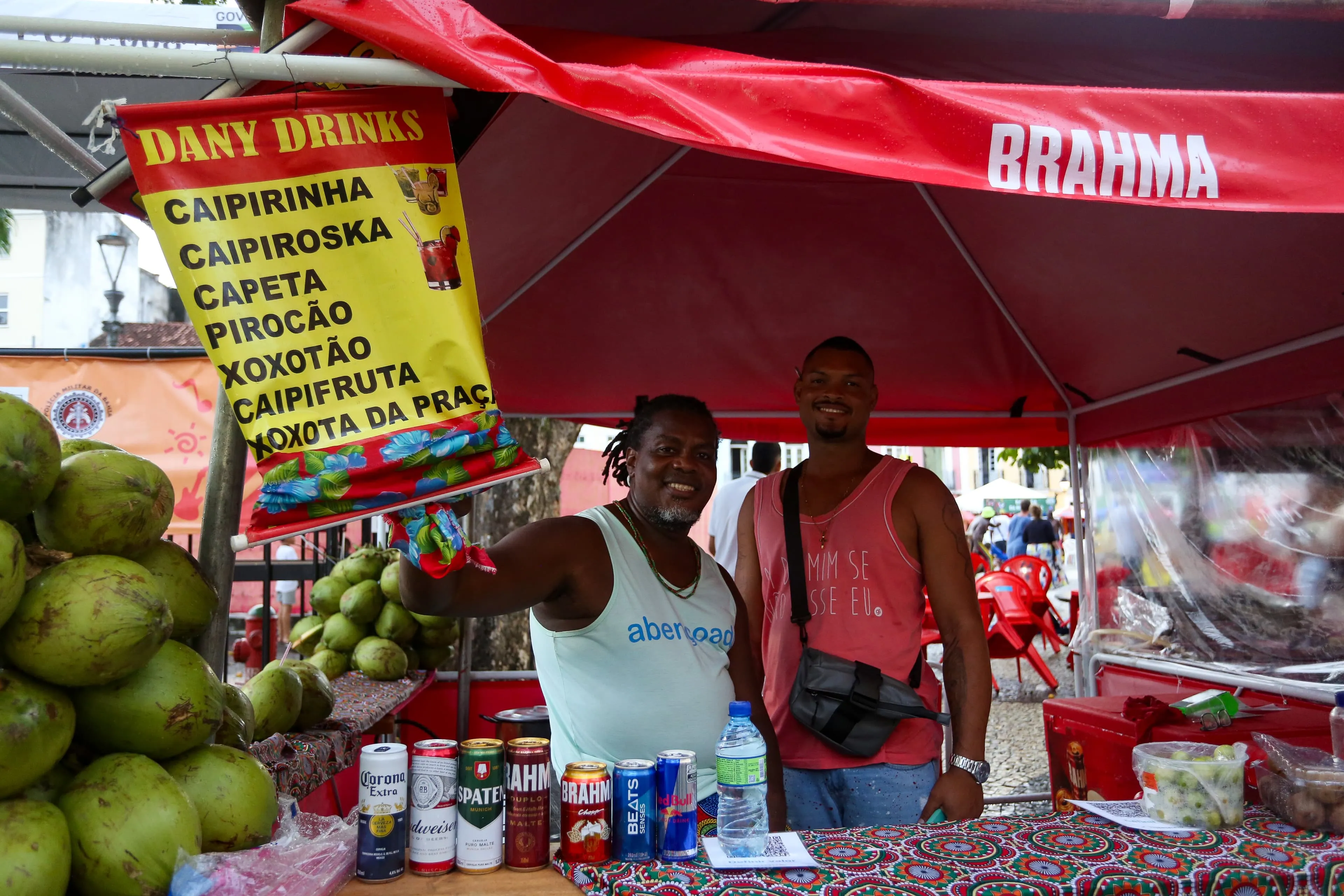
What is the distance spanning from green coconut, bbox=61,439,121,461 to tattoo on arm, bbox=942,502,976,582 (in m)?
2.32

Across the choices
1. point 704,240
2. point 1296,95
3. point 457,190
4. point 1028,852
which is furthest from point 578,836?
point 704,240

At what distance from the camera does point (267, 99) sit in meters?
1.83

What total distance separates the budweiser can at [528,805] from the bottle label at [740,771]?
0.36 metres

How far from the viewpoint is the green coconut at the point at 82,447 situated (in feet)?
5.98

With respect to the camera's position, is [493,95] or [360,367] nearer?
[360,367]

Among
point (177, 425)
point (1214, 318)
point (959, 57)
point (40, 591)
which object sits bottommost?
point (40, 591)

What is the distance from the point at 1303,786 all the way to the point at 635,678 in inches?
66.3

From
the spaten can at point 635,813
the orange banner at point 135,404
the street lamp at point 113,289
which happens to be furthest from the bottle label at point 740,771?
the street lamp at point 113,289

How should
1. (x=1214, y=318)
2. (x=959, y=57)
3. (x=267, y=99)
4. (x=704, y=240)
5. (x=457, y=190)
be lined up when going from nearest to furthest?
(x=267, y=99)
(x=457, y=190)
(x=959, y=57)
(x=1214, y=318)
(x=704, y=240)

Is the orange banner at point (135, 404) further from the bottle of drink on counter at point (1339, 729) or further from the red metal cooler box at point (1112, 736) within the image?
the bottle of drink on counter at point (1339, 729)

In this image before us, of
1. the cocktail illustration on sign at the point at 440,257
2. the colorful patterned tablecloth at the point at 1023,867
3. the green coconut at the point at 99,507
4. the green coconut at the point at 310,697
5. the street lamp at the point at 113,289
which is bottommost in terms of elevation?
the colorful patterned tablecloth at the point at 1023,867

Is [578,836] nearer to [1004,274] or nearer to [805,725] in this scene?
[805,725]

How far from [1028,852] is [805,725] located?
0.88 meters

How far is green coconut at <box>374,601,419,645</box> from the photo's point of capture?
500 cm
